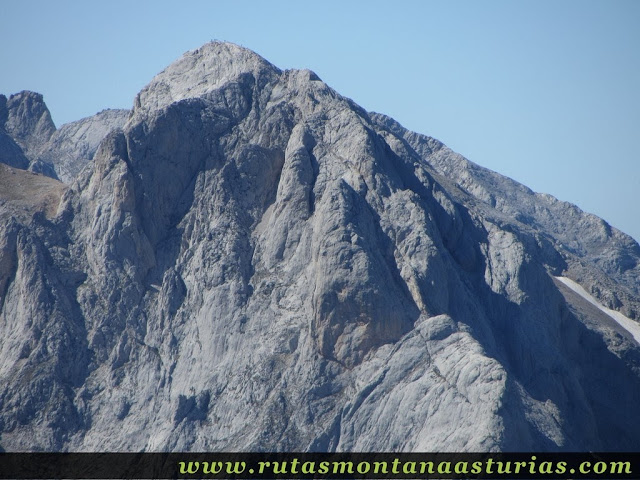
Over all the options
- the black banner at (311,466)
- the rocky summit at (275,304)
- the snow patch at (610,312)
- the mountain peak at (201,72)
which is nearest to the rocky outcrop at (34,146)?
the mountain peak at (201,72)

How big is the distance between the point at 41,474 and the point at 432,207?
1670 inches

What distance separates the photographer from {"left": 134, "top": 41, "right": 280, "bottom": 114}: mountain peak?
388 ft

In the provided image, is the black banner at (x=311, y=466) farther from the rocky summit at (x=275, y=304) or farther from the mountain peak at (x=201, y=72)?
the mountain peak at (x=201, y=72)

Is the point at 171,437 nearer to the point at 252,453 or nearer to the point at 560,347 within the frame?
the point at 252,453

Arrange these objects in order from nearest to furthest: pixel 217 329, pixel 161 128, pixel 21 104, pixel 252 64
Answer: pixel 217 329 < pixel 161 128 < pixel 252 64 < pixel 21 104

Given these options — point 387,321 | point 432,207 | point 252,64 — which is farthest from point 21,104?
point 387,321

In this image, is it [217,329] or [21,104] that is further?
[21,104]

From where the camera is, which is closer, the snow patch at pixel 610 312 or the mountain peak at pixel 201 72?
the mountain peak at pixel 201 72

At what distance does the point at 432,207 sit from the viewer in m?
111

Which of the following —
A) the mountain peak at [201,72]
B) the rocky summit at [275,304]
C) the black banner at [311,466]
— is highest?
the mountain peak at [201,72]

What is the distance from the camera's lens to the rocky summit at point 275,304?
93812 millimetres

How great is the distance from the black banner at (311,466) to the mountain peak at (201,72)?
3698 centimetres

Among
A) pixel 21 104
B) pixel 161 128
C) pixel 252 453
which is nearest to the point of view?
pixel 252 453

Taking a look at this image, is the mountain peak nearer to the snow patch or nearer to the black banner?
the black banner
